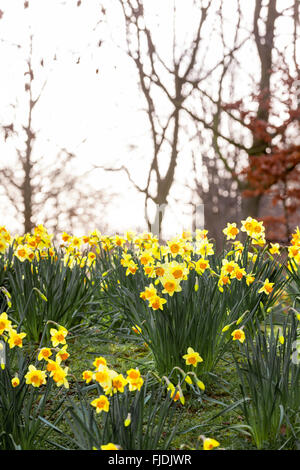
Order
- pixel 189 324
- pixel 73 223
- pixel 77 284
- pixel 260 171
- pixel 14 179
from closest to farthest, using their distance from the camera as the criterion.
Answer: pixel 189 324
pixel 77 284
pixel 260 171
pixel 14 179
pixel 73 223

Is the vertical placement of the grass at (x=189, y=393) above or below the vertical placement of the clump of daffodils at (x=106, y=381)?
below

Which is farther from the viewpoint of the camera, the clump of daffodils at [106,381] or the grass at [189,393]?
the grass at [189,393]

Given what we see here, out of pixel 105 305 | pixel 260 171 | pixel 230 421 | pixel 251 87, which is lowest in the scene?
pixel 230 421

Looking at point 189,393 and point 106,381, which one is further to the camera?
point 189,393

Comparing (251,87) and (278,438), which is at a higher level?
(251,87)

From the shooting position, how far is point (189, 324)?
2.65 m

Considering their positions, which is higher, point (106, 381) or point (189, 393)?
point (106, 381)

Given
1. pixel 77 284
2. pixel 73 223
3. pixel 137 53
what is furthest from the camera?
pixel 73 223

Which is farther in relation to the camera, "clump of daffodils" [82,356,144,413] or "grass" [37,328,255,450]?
"grass" [37,328,255,450]

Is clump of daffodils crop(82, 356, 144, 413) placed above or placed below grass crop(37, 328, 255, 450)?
above

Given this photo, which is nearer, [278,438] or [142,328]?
[278,438]

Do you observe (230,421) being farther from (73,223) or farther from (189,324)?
(73,223)
